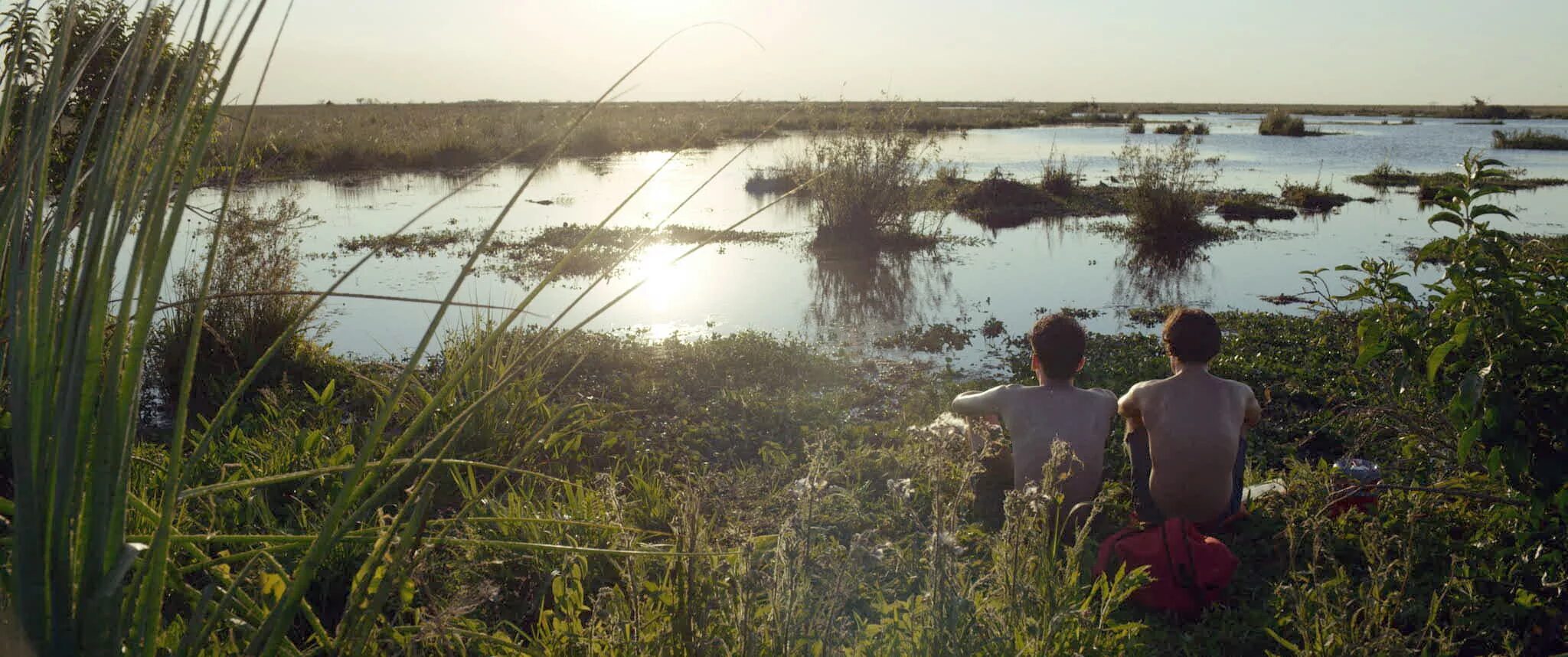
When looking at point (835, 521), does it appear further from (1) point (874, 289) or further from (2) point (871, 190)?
(2) point (871, 190)

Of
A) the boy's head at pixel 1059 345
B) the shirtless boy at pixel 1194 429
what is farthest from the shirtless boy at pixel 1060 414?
the shirtless boy at pixel 1194 429

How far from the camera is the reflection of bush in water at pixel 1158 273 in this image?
1057 centimetres

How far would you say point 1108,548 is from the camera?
12.4 ft

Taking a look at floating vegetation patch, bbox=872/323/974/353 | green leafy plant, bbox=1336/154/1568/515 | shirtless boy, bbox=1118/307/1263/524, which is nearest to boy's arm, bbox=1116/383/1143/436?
shirtless boy, bbox=1118/307/1263/524

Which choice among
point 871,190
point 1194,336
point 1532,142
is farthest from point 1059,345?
point 1532,142

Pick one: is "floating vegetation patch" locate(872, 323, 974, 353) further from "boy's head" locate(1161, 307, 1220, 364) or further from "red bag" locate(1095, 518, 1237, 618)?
"red bag" locate(1095, 518, 1237, 618)

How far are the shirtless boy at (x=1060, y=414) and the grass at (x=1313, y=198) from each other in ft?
52.6

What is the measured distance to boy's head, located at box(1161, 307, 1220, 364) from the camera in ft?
13.2

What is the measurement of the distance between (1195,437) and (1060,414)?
566mm

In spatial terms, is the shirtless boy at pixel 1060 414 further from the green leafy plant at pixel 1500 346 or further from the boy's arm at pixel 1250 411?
the green leafy plant at pixel 1500 346

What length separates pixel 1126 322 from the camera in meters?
9.30

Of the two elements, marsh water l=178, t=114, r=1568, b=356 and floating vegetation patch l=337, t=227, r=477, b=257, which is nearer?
marsh water l=178, t=114, r=1568, b=356

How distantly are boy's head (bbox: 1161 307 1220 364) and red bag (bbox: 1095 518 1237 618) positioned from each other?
80cm

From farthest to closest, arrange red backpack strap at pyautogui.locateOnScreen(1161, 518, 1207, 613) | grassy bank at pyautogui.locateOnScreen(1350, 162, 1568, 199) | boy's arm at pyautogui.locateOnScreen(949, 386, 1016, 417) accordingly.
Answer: grassy bank at pyautogui.locateOnScreen(1350, 162, 1568, 199) → boy's arm at pyautogui.locateOnScreen(949, 386, 1016, 417) → red backpack strap at pyautogui.locateOnScreen(1161, 518, 1207, 613)
